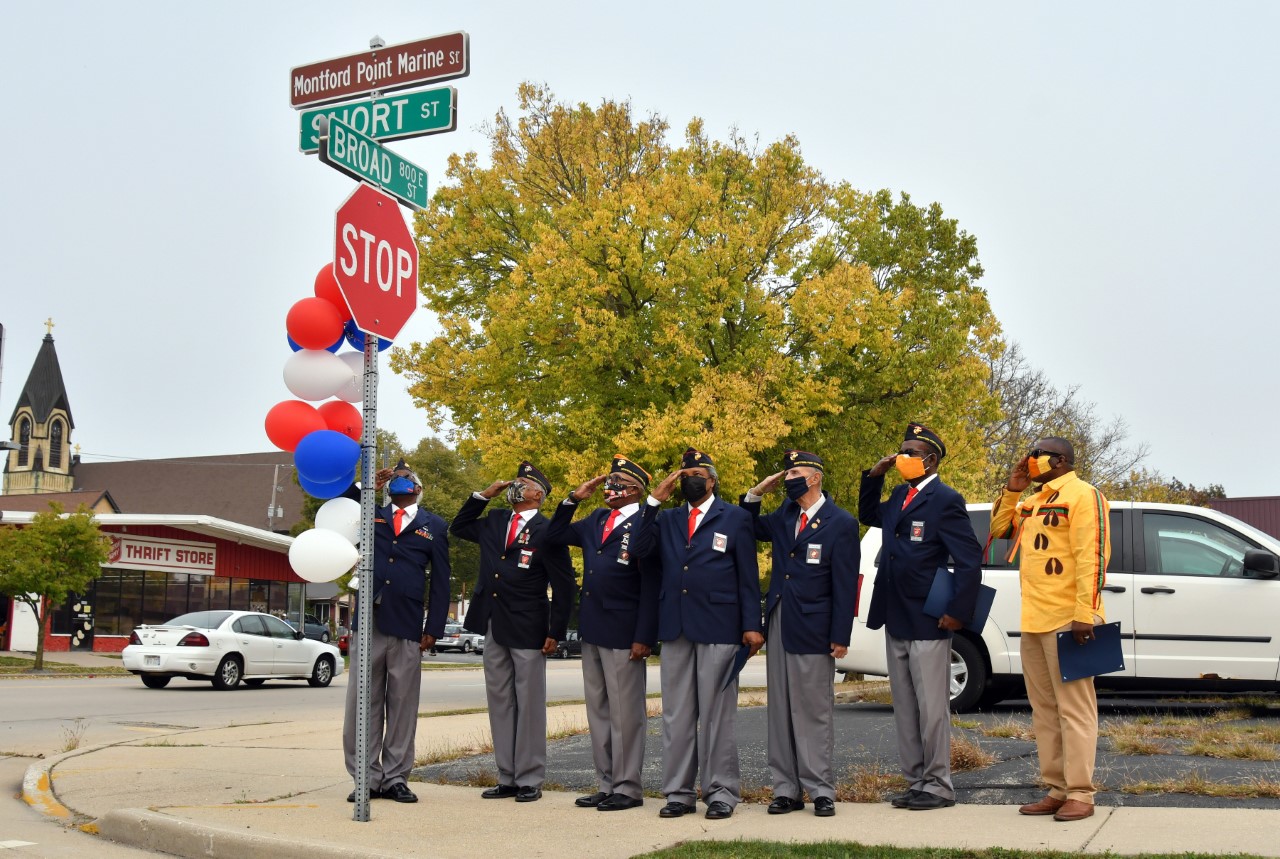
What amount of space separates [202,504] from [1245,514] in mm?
55823

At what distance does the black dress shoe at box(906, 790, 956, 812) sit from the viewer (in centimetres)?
668

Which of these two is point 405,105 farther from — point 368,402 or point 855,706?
point 855,706

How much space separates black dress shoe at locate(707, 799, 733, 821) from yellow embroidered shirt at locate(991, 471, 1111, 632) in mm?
1890

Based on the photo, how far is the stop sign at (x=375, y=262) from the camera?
651cm

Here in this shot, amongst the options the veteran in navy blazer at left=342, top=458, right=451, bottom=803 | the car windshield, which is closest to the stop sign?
the veteran in navy blazer at left=342, top=458, right=451, bottom=803

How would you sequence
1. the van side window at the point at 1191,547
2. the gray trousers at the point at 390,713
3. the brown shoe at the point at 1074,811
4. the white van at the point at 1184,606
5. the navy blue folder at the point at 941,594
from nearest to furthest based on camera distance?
1. the brown shoe at the point at 1074,811
2. the navy blue folder at the point at 941,594
3. the gray trousers at the point at 390,713
4. the white van at the point at 1184,606
5. the van side window at the point at 1191,547

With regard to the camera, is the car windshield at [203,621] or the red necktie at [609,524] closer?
the red necktie at [609,524]

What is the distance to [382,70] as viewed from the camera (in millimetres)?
7523

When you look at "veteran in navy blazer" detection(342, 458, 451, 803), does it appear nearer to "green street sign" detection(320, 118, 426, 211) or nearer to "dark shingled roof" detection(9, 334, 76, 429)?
"green street sign" detection(320, 118, 426, 211)

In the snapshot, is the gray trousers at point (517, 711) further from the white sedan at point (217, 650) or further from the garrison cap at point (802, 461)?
the white sedan at point (217, 650)

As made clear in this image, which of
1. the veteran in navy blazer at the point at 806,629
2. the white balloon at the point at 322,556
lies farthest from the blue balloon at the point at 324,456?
the veteran in navy blazer at the point at 806,629

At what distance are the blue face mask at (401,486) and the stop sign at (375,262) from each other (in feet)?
4.85

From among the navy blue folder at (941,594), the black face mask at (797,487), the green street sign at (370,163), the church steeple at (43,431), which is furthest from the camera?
the church steeple at (43,431)

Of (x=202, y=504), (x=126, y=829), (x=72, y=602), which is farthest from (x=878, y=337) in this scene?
(x=202, y=504)
